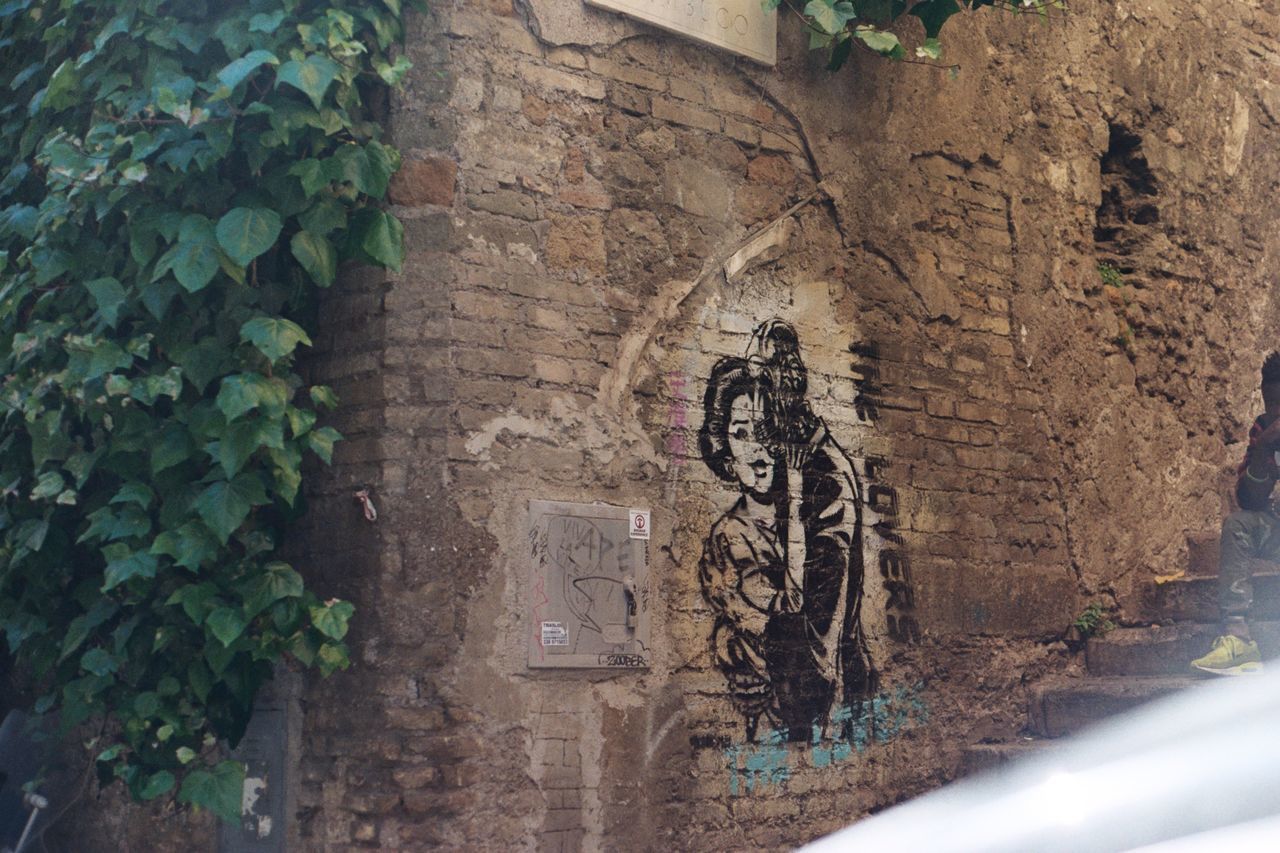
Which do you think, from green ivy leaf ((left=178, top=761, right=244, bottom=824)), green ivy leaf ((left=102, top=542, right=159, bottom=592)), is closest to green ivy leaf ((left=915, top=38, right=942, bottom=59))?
green ivy leaf ((left=102, top=542, right=159, bottom=592))

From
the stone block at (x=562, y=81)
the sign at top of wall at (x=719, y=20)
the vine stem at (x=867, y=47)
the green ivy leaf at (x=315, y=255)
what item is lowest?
the green ivy leaf at (x=315, y=255)

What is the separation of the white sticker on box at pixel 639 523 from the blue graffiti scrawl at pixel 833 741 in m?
0.82

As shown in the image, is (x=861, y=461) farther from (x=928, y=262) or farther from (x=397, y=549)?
(x=397, y=549)

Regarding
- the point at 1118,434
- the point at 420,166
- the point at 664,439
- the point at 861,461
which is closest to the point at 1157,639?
the point at 1118,434

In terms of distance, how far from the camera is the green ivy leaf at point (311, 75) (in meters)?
4.18

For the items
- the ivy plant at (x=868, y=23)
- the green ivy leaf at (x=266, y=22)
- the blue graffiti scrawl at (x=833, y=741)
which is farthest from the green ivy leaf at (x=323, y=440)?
the ivy plant at (x=868, y=23)

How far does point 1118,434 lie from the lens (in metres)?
6.57

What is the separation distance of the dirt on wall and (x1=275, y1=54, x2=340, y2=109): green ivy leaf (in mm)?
360

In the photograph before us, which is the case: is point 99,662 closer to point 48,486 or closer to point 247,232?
point 48,486

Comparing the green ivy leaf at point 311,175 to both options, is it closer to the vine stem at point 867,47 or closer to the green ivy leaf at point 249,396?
the green ivy leaf at point 249,396

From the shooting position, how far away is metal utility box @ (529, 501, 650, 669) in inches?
179

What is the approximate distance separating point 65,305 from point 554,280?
4.99 feet

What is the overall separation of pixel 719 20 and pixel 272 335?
200 cm

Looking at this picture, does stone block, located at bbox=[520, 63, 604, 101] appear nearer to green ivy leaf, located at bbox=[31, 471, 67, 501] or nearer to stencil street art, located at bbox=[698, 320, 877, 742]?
stencil street art, located at bbox=[698, 320, 877, 742]
